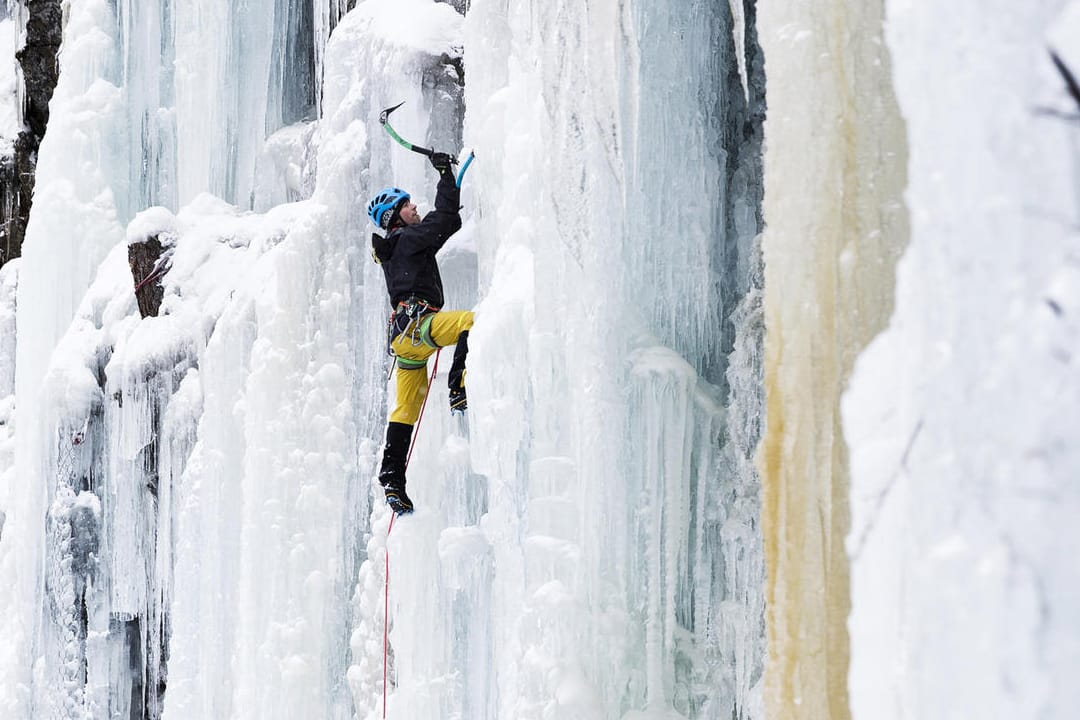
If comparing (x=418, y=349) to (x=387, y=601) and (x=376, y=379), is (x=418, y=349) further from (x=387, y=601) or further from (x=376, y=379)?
(x=387, y=601)

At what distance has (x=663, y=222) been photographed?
146 inches

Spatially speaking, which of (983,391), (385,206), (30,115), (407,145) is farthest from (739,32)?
(30,115)

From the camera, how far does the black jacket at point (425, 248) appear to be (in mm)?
4746

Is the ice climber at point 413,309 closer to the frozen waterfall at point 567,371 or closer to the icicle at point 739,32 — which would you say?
the frozen waterfall at point 567,371

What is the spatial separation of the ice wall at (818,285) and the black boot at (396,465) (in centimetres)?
258

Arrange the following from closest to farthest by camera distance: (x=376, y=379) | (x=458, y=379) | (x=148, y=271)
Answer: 1. (x=458, y=379)
2. (x=376, y=379)
3. (x=148, y=271)

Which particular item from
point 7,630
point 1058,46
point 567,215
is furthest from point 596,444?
point 7,630

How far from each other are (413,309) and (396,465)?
63 cm

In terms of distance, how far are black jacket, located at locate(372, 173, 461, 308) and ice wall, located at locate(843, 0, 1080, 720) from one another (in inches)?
119

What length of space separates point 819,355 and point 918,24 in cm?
71

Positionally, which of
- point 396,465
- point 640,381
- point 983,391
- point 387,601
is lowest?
Result: point 387,601

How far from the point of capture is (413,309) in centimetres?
475

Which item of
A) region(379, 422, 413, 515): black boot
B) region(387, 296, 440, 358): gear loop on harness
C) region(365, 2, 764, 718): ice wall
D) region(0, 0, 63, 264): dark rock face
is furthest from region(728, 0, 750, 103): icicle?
region(0, 0, 63, 264): dark rock face

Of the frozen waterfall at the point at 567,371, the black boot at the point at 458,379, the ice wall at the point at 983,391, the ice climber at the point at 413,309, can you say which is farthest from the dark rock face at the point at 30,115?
the ice wall at the point at 983,391
